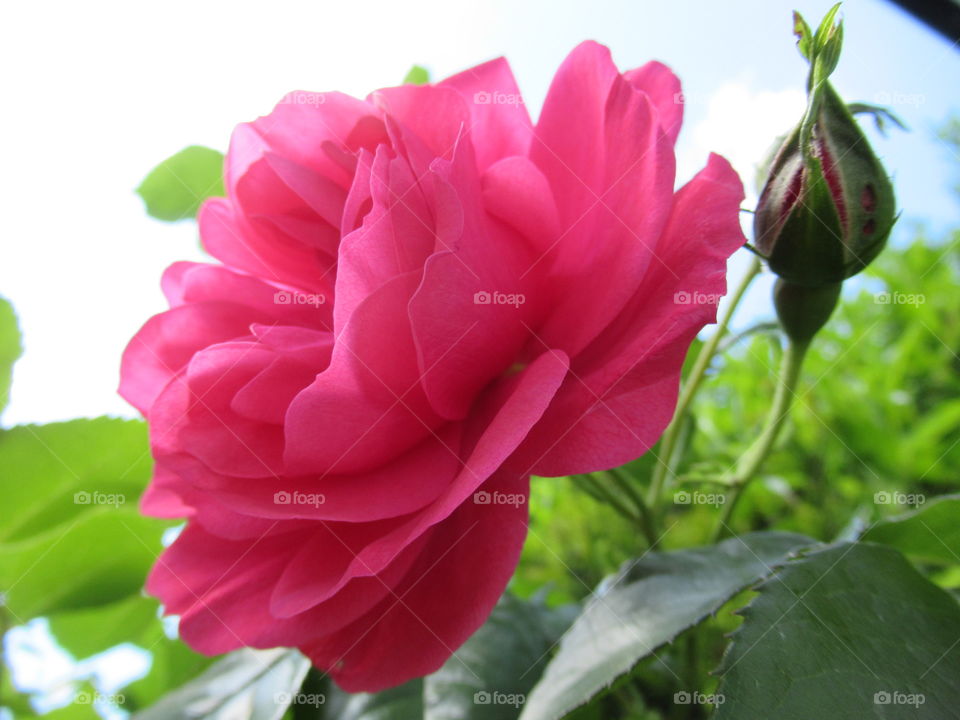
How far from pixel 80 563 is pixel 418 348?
351 mm

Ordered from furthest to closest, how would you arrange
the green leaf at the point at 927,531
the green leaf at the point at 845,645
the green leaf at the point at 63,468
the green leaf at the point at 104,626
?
the green leaf at the point at 104,626 < the green leaf at the point at 63,468 < the green leaf at the point at 927,531 < the green leaf at the point at 845,645

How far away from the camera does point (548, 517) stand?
67 centimetres

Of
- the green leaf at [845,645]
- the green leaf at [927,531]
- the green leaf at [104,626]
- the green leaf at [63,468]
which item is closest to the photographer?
the green leaf at [845,645]

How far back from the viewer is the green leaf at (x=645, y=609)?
0.26 m

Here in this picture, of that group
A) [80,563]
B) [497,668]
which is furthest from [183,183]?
[497,668]

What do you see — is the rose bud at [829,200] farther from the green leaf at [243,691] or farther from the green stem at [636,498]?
the green leaf at [243,691]

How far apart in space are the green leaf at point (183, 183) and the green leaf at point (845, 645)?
400 mm

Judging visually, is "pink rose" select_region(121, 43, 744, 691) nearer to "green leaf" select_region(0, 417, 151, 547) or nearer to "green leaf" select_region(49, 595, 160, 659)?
"green leaf" select_region(0, 417, 151, 547)

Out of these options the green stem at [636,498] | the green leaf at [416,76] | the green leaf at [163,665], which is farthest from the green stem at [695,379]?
the green leaf at [163,665]

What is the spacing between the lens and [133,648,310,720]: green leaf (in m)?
0.34

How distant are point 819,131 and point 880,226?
0.14 ft

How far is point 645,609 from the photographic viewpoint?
0.29 m

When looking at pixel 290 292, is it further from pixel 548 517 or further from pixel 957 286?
pixel 957 286

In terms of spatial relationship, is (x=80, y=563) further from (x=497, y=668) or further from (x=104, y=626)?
(x=497, y=668)
